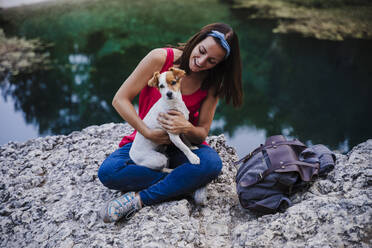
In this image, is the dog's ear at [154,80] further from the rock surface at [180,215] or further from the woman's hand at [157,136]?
the rock surface at [180,215]

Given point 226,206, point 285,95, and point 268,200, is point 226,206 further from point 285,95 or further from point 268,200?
point 285,95

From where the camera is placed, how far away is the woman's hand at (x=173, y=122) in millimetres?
1474

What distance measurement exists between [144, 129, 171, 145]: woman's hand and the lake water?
61.2 inches

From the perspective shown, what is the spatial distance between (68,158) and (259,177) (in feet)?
5.05

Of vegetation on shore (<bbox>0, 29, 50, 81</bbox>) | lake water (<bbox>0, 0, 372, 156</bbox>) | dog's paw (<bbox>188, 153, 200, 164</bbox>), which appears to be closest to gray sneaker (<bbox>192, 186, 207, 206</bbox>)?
dog's paw (<bbox>188, 153, 200, 164</bbox>)

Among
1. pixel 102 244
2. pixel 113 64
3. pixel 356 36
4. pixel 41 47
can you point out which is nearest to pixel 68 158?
pixel 102 244

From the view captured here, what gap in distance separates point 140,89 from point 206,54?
44cm

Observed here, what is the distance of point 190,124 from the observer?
1536 millimetres

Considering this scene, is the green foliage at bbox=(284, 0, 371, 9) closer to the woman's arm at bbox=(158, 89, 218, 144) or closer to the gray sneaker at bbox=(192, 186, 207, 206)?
the woman's arm at bbox=(158, 89, 218, 144)

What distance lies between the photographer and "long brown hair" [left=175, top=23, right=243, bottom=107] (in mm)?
1506

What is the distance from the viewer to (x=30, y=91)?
4133 mm

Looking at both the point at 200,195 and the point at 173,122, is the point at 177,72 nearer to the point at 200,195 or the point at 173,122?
the point at 173,122

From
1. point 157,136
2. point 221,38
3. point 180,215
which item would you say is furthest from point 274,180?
point 221,38

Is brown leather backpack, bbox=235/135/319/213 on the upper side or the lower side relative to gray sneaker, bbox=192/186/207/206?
upper
